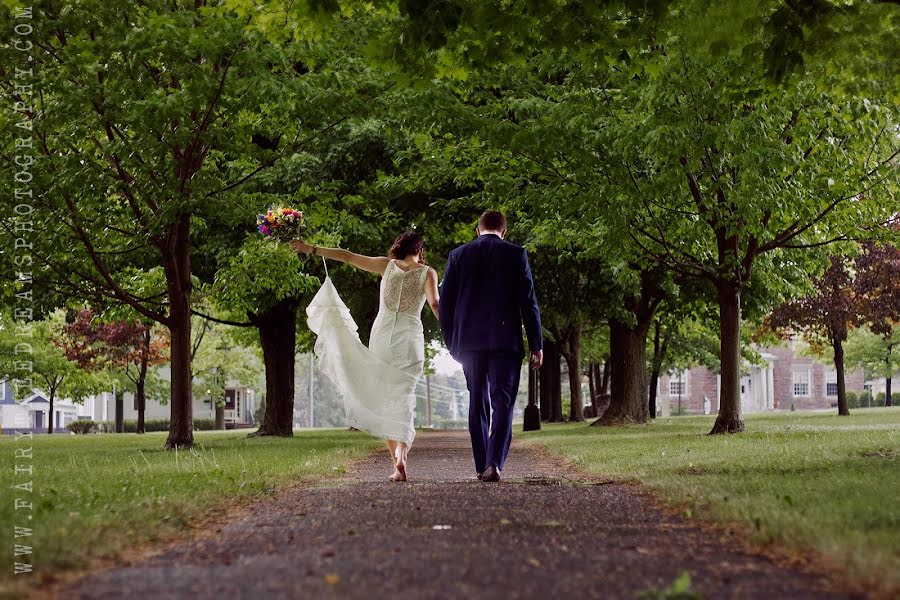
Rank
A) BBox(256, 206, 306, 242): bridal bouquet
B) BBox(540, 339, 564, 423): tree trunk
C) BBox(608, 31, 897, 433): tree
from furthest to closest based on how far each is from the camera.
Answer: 1. BBox(540, 339, 564, 423): tree trunk
2. BBox(608, 31, 897, 433): tree
3. BBox(256, 206, 306, 242): bridal bouquet

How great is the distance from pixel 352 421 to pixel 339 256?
1.61 meters

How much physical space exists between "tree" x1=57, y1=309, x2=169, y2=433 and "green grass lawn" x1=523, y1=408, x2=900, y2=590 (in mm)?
21986

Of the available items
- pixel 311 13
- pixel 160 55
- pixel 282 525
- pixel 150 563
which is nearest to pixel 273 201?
pixel 160 55

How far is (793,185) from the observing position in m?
14.9

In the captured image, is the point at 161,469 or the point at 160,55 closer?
the point at 161,469

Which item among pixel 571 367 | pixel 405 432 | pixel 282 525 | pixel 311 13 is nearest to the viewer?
pixel 282 525

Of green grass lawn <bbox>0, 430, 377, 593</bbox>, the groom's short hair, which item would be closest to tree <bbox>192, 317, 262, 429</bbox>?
green grass lawn <bbox>0, 430, 377, 593</bbox>

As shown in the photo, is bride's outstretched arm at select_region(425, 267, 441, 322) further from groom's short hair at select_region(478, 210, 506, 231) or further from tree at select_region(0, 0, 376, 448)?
tree at select_region(0, 0, 376, 448)

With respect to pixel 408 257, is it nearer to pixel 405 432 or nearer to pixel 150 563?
pixel 405 432

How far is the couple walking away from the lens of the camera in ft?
29.0

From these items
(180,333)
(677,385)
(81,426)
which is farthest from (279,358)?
(677,385)

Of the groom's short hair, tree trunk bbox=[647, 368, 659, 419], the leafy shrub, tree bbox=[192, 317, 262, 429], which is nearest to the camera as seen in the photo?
the groom's short hair

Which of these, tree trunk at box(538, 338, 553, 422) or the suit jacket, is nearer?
the suit jacket

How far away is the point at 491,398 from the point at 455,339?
66 cm
